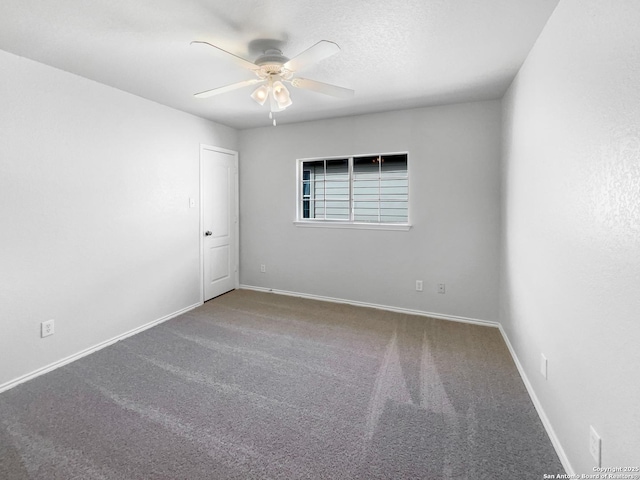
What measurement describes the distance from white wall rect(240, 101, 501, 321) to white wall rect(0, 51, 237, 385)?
Answer: 1.21 m

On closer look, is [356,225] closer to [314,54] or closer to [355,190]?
[355,190]

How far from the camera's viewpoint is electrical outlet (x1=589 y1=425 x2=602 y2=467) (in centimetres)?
124

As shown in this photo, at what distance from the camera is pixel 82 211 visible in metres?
2.80

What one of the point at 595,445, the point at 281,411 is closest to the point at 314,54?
the point at 281,411

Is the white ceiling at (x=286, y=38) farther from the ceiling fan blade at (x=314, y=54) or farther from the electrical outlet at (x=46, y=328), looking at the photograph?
the electrical outlet at (x=46, y=328)

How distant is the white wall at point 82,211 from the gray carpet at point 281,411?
1.31ft

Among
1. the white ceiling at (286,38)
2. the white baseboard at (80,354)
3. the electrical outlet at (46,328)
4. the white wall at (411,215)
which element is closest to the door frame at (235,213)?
the white wall at (411,215)

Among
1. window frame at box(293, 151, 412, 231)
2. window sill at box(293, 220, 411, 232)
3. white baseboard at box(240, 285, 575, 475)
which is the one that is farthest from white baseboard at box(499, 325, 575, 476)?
window frame at box(293, 151, 412, 231)

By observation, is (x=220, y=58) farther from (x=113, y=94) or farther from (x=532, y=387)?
(x=532, y=387)

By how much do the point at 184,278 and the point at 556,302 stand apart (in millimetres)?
3789

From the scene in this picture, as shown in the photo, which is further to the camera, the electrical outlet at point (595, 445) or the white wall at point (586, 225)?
the electrical outlet at point (595, 445)

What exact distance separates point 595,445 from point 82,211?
377cm

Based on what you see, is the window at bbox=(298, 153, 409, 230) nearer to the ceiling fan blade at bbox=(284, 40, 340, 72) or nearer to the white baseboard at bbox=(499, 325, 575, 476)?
the white baseboard at bbox=(499, 325, 575, 476)

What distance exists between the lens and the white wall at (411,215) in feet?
11.3
